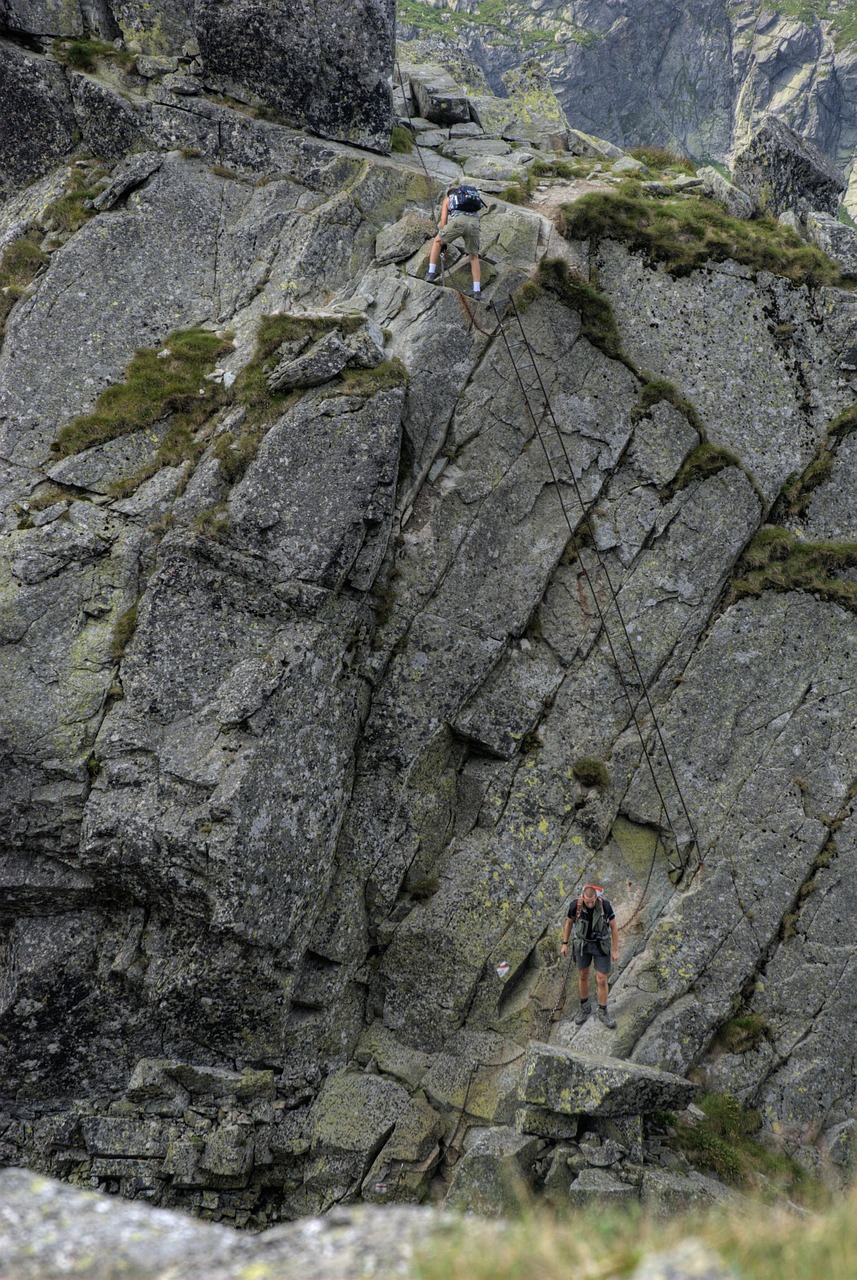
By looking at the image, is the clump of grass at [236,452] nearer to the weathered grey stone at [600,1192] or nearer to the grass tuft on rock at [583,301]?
the grass tuft on rock at [583,301]

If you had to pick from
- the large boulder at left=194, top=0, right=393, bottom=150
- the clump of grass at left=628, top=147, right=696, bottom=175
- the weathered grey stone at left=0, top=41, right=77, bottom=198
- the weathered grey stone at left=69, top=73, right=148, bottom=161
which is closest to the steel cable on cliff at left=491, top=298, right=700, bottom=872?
the large boulder at left=194, top=0, right=393, bottom=150

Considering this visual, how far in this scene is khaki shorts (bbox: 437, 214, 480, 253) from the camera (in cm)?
2420

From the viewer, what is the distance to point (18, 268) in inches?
960

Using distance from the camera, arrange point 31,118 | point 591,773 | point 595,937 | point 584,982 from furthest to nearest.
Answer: point 31,118
point 591,773
point 584,982
point 595,937

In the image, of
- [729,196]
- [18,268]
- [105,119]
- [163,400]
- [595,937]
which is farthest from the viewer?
[729,196]

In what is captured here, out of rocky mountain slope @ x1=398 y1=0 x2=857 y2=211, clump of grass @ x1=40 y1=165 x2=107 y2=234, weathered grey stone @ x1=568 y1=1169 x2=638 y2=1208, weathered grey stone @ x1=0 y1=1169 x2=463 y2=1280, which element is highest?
rocky mountain slope @ x1=398 y1=0 x2=857 y2=211

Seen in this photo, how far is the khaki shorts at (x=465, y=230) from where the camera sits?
24203mm

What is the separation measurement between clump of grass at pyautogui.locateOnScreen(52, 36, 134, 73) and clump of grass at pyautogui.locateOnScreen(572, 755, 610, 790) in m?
24.6

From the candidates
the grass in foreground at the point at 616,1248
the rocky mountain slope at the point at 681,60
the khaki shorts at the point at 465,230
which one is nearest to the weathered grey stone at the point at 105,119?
the khaki shorts at the point at 465,230

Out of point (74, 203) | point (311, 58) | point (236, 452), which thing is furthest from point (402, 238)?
point (74, 203)

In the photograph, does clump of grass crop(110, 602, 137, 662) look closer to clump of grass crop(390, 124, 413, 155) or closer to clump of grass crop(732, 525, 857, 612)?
clump of grass crop(732, 525, 857, 612)

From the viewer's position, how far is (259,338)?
23.3 metres

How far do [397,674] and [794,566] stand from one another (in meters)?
10.9

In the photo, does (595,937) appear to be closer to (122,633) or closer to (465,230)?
(122,633)
